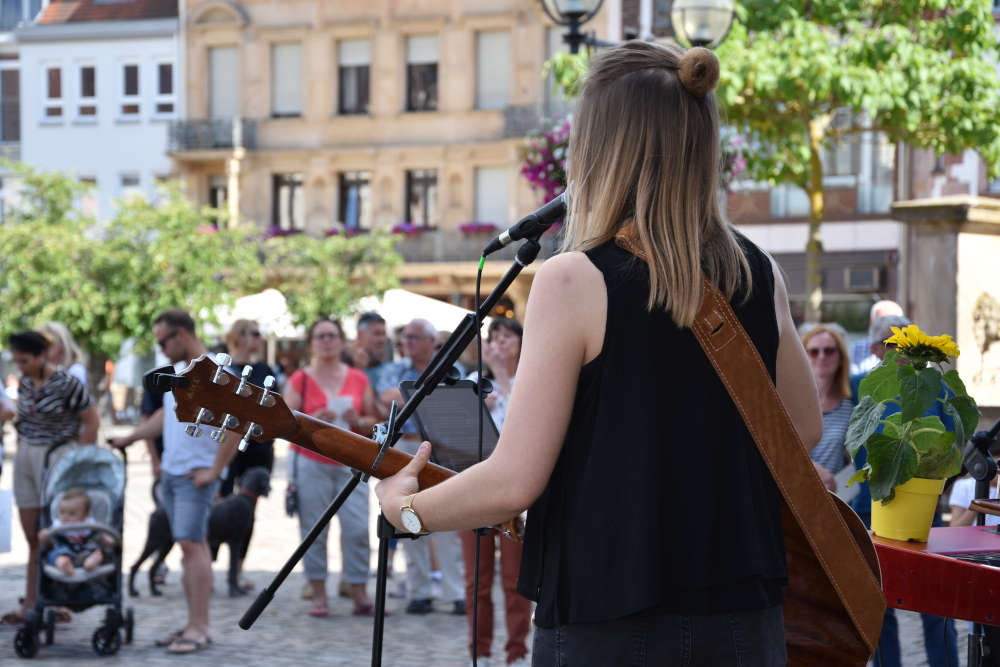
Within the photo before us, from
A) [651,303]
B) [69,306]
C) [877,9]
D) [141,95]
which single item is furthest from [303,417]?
[141,95]

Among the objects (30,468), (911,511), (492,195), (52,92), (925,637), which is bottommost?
(925,637)

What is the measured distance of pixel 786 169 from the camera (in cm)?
1773

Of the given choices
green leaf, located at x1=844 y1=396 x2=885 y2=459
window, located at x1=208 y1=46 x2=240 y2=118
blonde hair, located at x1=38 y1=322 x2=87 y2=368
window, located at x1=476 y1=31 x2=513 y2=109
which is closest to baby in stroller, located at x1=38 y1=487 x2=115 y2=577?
blonde hair, located at x1=38 y1=322 x2=87 y2=368

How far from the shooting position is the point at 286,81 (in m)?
40.1

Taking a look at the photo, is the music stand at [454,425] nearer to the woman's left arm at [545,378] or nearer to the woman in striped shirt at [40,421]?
the woman's left arm at [545,378]

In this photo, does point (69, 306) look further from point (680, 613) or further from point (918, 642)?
point (680, 613)

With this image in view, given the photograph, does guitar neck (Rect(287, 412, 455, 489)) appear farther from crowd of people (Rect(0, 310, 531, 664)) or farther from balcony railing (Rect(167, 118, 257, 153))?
balcony railing (Rect(167, 118, 257, 153))

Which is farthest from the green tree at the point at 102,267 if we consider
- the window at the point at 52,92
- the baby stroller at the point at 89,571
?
the baby stroller at the point at 89,571

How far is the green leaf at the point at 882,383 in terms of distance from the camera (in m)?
4.27

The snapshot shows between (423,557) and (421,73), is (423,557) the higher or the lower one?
the lower one

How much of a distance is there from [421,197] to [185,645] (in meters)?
30.8

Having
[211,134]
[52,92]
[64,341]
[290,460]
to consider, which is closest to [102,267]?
[211,134]

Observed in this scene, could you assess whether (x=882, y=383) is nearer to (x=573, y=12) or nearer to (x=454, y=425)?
(x=454, y=425)

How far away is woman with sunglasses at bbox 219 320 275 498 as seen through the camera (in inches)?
437
